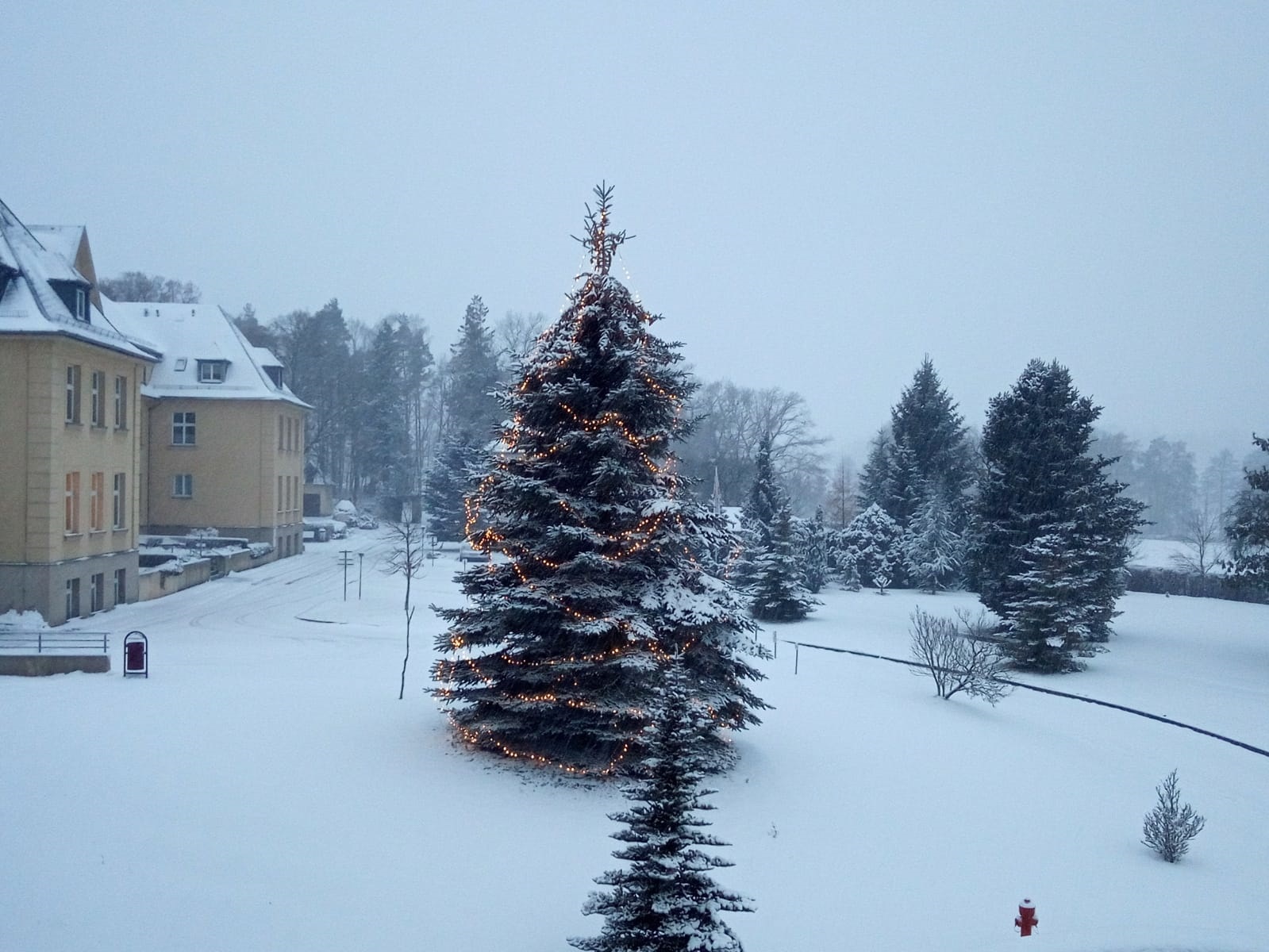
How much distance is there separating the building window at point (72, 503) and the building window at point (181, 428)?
18299 mm

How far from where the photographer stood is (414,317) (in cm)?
10938

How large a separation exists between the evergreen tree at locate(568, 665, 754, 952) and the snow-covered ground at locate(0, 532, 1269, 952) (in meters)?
1.47

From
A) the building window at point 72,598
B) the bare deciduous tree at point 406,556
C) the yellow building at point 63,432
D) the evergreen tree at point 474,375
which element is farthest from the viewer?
the evergreen tree at point 474,375

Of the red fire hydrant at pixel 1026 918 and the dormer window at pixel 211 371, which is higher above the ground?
the dormer window at pixel 211 371

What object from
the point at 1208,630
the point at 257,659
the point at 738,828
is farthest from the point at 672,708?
the point at 1208,630

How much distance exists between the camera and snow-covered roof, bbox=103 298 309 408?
45.0 metres

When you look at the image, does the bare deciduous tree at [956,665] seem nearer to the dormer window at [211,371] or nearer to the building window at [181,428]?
the dormer window at [211,371]

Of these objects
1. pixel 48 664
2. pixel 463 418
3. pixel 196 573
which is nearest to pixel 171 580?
pixel 196 573

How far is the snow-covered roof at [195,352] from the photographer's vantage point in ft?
148

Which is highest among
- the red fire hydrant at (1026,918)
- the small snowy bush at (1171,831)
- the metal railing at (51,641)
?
the metal railing at (51,641)

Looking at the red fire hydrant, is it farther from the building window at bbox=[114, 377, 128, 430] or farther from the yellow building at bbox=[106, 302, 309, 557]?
the yellow building at bbox=[106, 302, 309, 557]

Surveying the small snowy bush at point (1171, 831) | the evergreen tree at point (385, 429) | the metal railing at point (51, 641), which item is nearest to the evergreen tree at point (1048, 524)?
the small snowy bush at point (1171, 831)

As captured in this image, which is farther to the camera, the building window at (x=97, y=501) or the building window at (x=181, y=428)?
the building window at (x=181, y=428)

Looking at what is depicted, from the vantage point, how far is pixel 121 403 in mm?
30859
